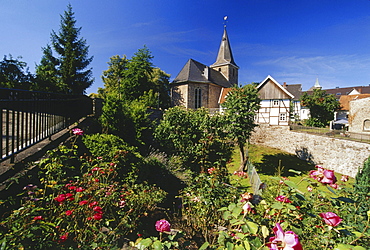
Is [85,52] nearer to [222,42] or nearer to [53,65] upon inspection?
[53,65]

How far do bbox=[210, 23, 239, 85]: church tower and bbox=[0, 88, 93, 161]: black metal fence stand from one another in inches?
1393

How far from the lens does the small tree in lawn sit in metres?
11.4

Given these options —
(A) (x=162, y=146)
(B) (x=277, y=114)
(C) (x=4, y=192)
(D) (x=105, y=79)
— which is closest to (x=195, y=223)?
(C) (x=4, y=192)

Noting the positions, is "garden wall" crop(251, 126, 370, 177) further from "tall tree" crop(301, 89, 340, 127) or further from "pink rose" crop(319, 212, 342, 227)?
"pink rose" crop(319, 212, 342, 227)

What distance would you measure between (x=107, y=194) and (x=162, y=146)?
8.06 meters

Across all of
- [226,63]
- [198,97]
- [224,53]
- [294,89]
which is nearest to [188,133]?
[198,97]

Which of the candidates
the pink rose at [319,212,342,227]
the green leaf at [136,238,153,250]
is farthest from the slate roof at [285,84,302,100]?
the green leaf at [136,238,153,250]

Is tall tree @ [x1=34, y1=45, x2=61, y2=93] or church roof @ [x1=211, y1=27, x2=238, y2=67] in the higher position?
church roof @ [x1=211, y1=27, x2=238, y2=67]

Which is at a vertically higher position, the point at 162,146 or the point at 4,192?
the point at 4,192

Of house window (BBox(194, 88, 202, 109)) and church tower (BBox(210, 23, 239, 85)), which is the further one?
church tower (BBox(210, 23, 239, 85))

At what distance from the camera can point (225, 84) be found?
116 ft

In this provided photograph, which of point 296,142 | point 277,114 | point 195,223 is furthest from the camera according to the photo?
point 277,114

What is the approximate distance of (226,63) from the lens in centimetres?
3722

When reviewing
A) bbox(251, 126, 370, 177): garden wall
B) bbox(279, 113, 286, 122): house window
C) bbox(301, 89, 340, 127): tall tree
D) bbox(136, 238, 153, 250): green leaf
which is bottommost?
bbox(251, 126, 370, 177): garden wall
